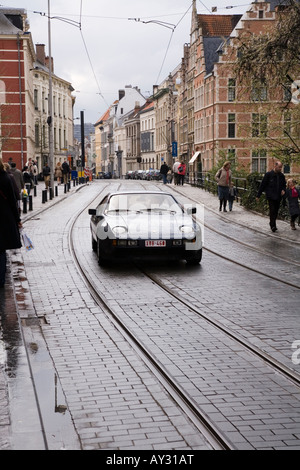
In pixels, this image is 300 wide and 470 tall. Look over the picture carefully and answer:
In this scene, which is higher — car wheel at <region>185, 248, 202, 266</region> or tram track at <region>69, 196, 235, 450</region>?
car wheel at <region>185, 248, 202, 266</region>

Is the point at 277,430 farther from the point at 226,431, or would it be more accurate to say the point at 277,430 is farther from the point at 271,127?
the point at 271,127

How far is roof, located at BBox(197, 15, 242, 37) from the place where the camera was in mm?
71500

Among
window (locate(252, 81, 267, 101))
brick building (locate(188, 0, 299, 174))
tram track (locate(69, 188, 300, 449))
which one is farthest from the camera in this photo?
brick building (locate(188, 0, 299, 174))

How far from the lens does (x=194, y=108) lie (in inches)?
2963

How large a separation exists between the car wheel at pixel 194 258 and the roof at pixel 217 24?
61.4m

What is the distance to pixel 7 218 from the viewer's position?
10.3m

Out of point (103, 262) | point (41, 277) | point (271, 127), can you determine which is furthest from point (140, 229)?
point (271, 127)

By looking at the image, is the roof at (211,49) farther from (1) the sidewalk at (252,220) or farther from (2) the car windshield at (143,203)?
(2) the car windshield at (143,203)

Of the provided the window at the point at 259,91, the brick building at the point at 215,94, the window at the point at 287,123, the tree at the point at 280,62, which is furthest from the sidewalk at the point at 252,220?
the window at the point at 259,91

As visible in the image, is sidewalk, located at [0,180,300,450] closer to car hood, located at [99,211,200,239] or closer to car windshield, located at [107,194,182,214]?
car hood, located at [99,211,200,239]

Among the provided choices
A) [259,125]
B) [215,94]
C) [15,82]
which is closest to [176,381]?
→ [259,125]

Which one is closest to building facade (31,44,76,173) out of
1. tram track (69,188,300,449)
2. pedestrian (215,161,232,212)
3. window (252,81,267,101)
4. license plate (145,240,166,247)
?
pedestrian (215,161,232,212)

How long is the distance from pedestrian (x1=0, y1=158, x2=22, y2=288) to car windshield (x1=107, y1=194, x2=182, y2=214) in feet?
11.7
